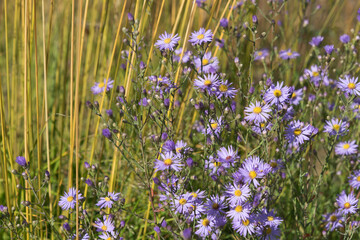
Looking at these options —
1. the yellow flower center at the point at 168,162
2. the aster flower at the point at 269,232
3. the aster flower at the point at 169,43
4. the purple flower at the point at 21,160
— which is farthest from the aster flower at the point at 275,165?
the purple flower at the point at 21,160

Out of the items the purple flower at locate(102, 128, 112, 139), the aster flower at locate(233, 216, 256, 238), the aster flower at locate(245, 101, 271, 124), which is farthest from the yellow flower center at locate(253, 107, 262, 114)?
the purple flower at locate(102, 128, 112, 139)

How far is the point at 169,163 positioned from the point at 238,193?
240 mm

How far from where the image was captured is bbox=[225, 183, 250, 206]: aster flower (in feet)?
3.80

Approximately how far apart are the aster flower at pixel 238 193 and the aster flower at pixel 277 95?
0.30 metres

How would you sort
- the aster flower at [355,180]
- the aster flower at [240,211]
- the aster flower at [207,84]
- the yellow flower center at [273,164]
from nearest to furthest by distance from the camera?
the aster flower at [240,211]
the aster flower at [207,84]
the yellow flower center at [273,164]
the aster flower at [355,180]

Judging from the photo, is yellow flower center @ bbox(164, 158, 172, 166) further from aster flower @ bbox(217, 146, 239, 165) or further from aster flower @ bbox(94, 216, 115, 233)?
aster flower @ bbox(94, 216, 115, 233)

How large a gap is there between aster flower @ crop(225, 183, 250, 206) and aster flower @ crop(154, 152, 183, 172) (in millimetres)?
180

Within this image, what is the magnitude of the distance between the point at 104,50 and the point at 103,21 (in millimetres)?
353

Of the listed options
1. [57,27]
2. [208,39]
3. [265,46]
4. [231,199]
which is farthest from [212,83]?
[57,27]

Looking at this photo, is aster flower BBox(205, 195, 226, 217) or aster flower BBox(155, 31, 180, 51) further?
aster flower BBox(155, 31, 180, 51)

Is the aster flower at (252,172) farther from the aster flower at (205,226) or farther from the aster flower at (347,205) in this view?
the aster flower at (347,205)

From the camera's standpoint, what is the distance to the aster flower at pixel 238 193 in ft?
3.80

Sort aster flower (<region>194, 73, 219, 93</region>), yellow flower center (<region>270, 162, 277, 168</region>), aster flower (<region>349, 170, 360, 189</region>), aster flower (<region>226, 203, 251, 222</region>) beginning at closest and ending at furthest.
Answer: aster flower (<region>226, 203, 251, 222</region>) → aster flower (<region>194, 73, 219, 93</region>) → yellow flower center (<region>270, 162, 277, 168</region>) → aster flower (<region>349, 170, 360, 189</region>)

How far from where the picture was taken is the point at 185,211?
1184mm
